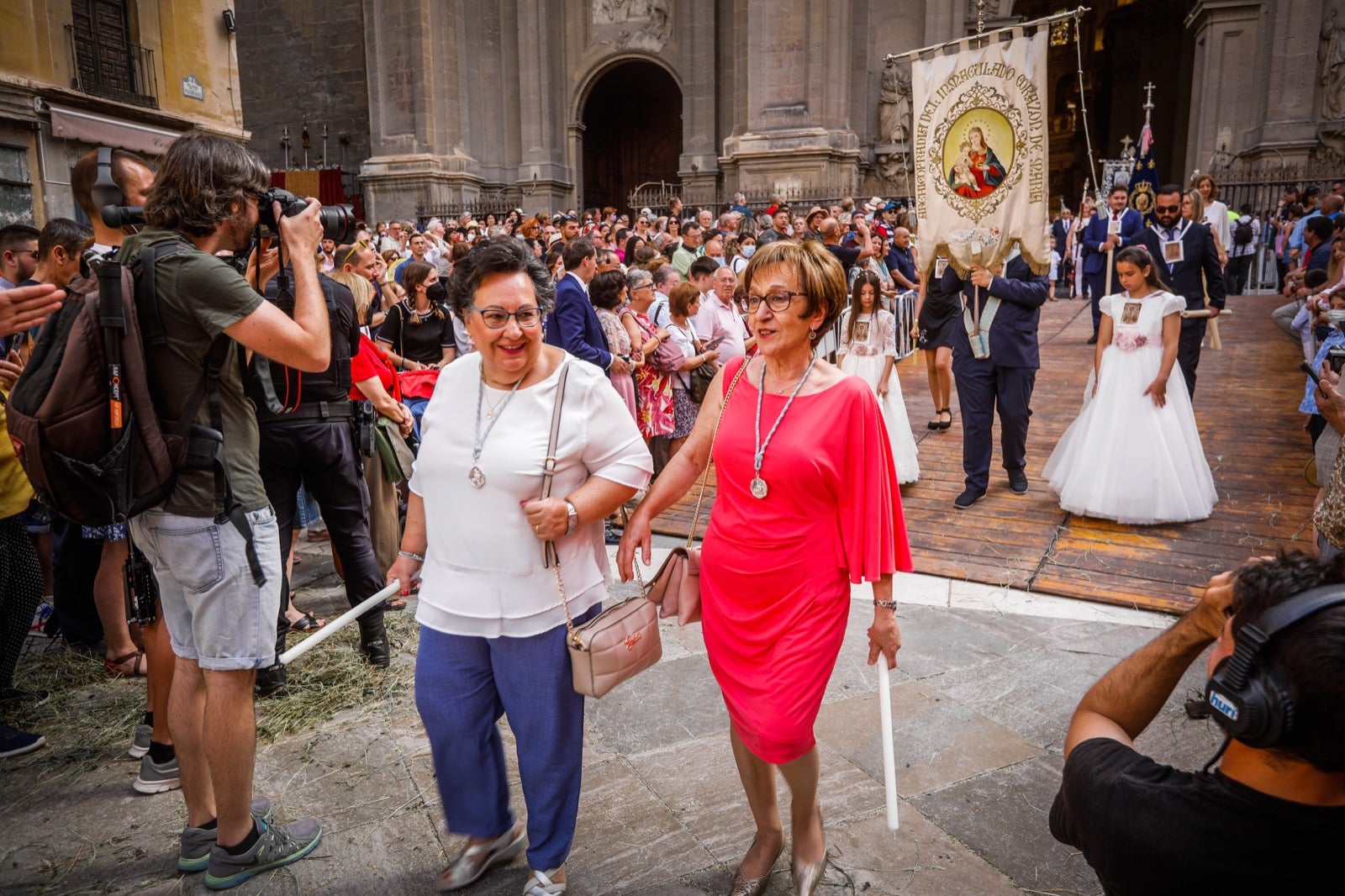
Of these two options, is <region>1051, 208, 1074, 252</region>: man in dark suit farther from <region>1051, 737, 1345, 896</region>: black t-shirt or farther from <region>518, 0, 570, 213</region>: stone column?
<region>1051, 737, 1345, 896</region>: black t-shirt

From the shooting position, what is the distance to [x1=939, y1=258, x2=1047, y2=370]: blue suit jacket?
256 inches

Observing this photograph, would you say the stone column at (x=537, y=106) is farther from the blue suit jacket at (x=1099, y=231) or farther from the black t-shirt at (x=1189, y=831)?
the black t-shirt at (x=1189, y=831)

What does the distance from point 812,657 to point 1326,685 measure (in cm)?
132

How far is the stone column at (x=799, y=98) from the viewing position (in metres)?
19.9

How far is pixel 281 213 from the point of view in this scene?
2.54m

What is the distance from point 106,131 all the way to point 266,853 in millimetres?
15768

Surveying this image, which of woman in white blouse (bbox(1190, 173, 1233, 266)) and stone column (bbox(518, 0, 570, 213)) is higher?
stone column (bbox(518, 0, 570, 213))

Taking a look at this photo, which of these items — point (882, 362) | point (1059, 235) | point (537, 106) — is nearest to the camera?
point (882, 362)

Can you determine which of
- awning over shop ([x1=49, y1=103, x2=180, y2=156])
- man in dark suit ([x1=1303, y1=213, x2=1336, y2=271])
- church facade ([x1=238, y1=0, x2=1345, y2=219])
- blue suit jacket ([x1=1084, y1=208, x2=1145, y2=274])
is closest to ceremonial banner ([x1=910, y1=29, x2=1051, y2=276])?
blue suit jacket ([x1=1084, y1=208, x2=1145, y2=274])

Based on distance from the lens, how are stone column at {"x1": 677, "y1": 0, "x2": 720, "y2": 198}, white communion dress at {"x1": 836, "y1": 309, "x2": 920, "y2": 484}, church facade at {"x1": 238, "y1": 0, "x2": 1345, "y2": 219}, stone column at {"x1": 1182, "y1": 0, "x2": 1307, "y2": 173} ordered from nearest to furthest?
1. white communion dress at {"x1": 836, "y1": 309, "x2": 920, "y2": 484}
2. stone column at {"x1": 1182, "y1": 0, "x2": 1307, "y2": 173}
3. church facade at {"x1": 238, "y1": 0, "x2": 1345, "y2": 219}
4. stone column at {"x1": 677, "y1": 0, "x2": 720, "y2": 198}

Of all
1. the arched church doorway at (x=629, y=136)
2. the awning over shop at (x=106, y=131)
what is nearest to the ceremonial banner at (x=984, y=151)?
the awning over shop at (x=106, y=131)

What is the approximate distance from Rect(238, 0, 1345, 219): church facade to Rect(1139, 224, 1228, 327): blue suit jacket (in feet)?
33.0

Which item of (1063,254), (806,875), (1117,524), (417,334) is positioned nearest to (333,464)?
(417,334)

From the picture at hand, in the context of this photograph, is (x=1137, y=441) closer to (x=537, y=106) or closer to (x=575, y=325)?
(x=575, y=325)
